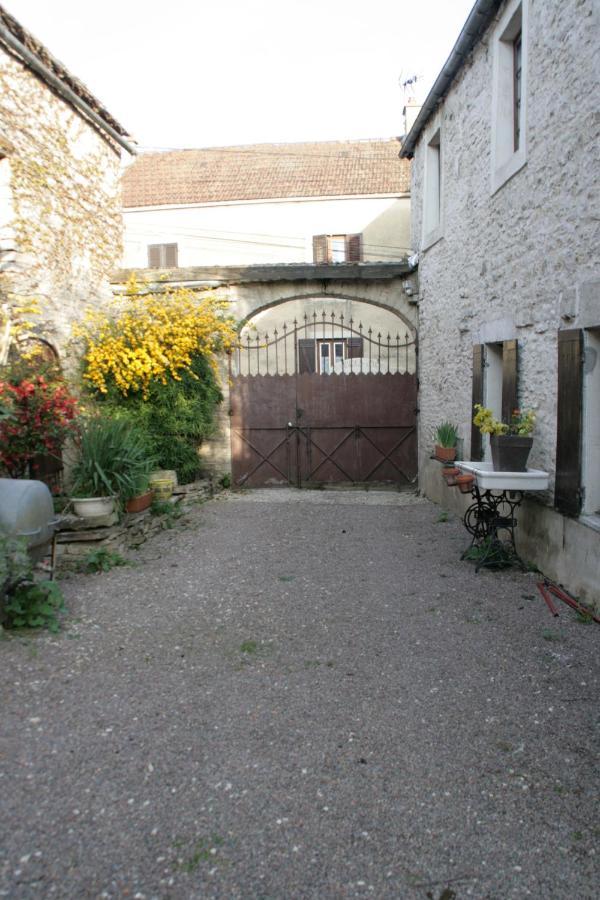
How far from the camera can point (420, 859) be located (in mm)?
2154

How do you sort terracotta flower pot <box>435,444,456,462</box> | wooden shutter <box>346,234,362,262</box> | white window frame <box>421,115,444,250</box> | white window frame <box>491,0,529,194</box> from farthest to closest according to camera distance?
wooden shutter <box>346,234,362,262</box> → white window frame <box>421,115,444,250</box> → terracotta flower pot <box>435,444,456,462</box> → white window frame <box>491,0,529,194</box>

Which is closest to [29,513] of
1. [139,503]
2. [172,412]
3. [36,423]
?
[36,423]

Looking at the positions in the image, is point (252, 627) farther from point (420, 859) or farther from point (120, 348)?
point (120, 348)

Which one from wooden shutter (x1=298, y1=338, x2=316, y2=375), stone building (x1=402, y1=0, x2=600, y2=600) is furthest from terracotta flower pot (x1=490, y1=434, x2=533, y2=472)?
wooden shutter (x1=298, y1=338, x2=316, y2=375)

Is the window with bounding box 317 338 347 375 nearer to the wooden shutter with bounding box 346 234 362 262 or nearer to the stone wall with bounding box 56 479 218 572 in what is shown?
the wooden shutter with bounding box 346 234 362 262

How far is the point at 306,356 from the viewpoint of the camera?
16.5 meters

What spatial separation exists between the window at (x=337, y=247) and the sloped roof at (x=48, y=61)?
931 centimetres

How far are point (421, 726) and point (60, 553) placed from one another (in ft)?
13.4

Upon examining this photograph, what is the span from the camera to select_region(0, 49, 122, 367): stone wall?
314 inches

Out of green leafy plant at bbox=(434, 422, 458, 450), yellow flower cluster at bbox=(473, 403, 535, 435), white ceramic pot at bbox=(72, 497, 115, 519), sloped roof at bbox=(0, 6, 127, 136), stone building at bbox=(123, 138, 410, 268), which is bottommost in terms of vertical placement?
white ceramic pot at bbox=(72, 497, 115, 519)

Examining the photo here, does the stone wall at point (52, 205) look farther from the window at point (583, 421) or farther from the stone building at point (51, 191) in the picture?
the window at point (583, 421)

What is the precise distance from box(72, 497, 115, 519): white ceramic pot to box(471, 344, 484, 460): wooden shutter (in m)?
4.03

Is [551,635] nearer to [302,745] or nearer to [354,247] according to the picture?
[302,745]

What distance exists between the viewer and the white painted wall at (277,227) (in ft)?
60.0
